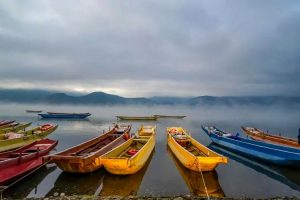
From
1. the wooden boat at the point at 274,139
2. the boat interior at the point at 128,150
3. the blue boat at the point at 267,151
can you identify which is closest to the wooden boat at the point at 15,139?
the boat interior at the point at 128,150

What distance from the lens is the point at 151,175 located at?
16.0 m

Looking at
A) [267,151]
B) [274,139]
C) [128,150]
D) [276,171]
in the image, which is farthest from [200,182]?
[274,139]

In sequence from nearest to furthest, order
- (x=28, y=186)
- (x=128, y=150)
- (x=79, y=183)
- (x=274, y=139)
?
(x=28, y=186), (x=79, y=183), (x=128, y=150), (x=274, y=139)

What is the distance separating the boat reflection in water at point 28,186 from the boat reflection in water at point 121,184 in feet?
12.0

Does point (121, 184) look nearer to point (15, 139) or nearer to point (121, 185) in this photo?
point (121, 185)

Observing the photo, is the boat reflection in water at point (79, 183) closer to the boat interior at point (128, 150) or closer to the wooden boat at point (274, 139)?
the boat interior at point (128, 150)

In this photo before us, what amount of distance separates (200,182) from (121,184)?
177 inches

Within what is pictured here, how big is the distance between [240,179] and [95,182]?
29.7 feet

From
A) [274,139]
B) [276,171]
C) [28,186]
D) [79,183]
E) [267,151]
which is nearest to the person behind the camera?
[28,186]

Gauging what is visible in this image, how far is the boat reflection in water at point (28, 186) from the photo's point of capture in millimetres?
12047

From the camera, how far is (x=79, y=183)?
1363 centimetres

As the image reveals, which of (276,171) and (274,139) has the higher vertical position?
(274,139)

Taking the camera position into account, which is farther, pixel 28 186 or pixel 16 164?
pixel 16 164

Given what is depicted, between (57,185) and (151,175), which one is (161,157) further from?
(57,185)
